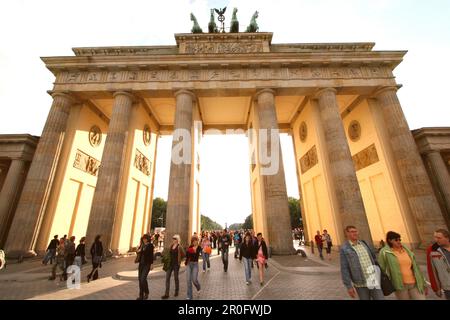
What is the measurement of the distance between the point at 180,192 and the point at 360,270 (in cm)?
1142

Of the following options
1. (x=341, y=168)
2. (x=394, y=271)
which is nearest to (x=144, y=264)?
(x=394, y=271)

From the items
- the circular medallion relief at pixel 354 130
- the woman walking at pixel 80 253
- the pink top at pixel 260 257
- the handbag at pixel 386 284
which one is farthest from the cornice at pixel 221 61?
the handbag at pixel 386 284

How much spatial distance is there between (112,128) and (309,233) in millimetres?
19524

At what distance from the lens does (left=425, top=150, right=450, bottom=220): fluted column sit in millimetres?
14928

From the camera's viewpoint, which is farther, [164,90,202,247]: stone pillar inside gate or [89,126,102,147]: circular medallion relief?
[89,126,102,147]: circular medallion relief

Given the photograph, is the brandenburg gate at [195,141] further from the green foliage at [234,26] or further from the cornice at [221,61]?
the green foliage at [234,26]

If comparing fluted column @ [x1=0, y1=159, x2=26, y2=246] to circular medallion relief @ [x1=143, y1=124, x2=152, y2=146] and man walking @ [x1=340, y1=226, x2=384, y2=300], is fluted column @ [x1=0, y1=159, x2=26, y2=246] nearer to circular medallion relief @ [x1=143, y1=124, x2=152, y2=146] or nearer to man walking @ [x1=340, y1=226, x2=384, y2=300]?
circular medallion relief @ [x1=143, y1=124, x2=152, y2=146]

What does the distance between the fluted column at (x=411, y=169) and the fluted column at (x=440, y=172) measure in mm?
2423

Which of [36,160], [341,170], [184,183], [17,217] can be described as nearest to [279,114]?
[341,170]

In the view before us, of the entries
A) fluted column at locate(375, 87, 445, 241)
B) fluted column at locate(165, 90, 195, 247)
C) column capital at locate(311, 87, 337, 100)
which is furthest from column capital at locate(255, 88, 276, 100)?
Result: fluted column at locate(375, 87, 445, 241)

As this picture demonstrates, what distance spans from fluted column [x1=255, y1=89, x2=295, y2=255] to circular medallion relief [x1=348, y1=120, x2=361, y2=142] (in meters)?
8.68

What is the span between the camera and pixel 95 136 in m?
18.6

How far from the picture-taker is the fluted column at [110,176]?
1295 centimetres

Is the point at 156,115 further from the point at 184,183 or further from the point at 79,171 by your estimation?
the point at 184,183
